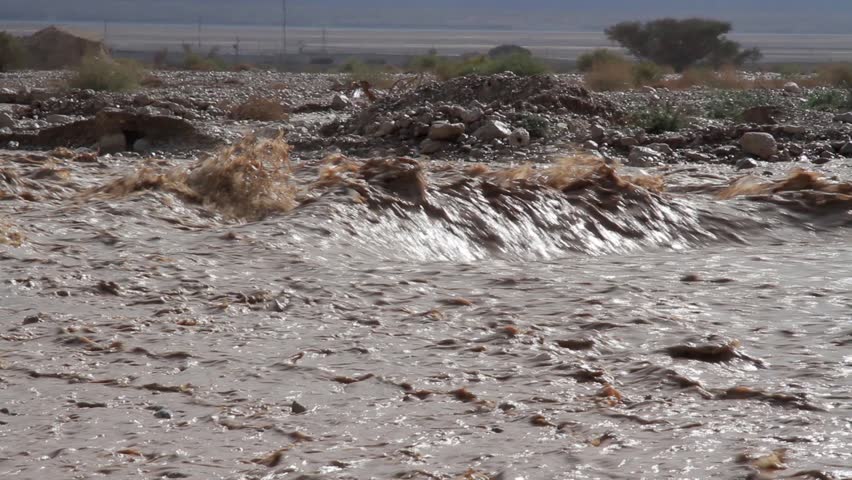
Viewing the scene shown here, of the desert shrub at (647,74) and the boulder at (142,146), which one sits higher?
the boulder at (142,146)

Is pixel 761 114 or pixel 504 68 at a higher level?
pixel 761 114

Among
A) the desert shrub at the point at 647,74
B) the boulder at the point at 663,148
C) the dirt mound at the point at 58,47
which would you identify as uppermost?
the boulder at the point at 663,148

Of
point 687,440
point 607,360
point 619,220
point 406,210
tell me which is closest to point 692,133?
point 619,220

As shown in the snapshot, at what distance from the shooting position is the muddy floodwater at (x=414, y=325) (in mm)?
3105

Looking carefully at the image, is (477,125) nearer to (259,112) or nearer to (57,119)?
(259,112)

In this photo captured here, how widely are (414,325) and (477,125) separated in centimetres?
744

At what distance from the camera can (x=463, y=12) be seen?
15262 centimetres

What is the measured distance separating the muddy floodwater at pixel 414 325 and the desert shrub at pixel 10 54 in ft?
74.3

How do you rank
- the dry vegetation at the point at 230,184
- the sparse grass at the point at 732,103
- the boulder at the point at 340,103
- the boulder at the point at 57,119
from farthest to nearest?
the boulder at the point at 340,103 → the sparse grass at the point at 732,103 → the boulder at the point at 57,119 → the dry vegetation at the point at 230,184

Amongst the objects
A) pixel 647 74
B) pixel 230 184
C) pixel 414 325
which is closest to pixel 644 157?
pixel 230 184

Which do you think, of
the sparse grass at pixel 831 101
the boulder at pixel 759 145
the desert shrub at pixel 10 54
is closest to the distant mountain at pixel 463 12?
the desert shrub at pixel 10 54

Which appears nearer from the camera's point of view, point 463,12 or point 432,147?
point 432,147

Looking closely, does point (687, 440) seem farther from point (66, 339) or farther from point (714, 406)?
point (66, 339)

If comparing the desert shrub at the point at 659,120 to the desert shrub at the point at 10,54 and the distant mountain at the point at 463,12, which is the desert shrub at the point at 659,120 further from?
the distant mountain at the point at 463,12
